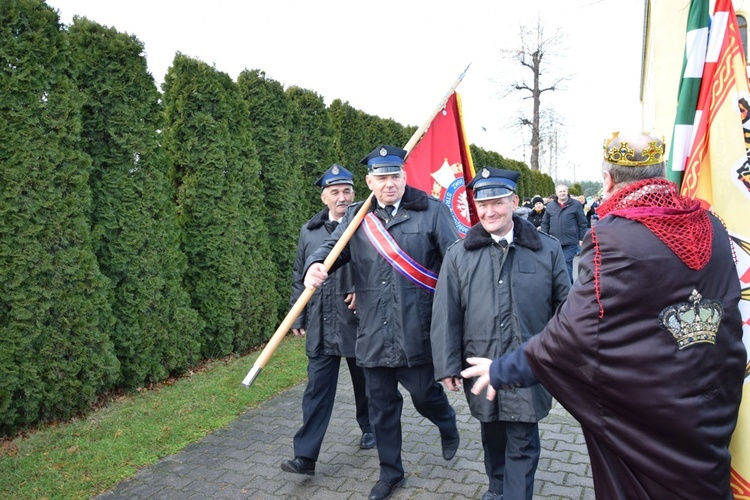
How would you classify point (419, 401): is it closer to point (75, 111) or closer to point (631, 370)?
point (631, 370)

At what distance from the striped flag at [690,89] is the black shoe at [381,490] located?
105 inches

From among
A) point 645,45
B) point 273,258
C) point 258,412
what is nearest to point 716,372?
point 258,412

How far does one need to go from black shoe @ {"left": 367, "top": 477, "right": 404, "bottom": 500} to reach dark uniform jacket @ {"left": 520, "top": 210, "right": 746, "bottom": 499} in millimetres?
2102

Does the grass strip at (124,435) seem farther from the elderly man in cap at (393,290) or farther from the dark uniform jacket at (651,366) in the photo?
the dark uniform jacket at (651,366)

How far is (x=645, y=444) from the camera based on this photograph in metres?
2.12

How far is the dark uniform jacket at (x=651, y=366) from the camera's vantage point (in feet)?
6.73

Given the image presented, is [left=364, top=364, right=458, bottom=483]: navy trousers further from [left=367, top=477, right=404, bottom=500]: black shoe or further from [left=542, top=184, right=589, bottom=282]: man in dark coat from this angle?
[left=542, top=184, right=589, bottom=282]: man in dark coat

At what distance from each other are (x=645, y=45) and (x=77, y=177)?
38.1 meters

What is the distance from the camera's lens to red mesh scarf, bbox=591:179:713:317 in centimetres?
206

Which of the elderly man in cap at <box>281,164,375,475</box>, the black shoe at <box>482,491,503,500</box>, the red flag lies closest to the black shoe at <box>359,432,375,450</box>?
the elderly man in cap at <box>281,164,375,475</box>

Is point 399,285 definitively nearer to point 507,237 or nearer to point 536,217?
point 507,237

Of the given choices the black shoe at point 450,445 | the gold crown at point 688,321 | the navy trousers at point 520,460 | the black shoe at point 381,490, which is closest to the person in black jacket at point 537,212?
the black shoe at point 450,445

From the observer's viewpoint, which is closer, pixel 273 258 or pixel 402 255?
pixel 402 255

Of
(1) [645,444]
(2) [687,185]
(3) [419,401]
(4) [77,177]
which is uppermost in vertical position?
(4) [77,177]
